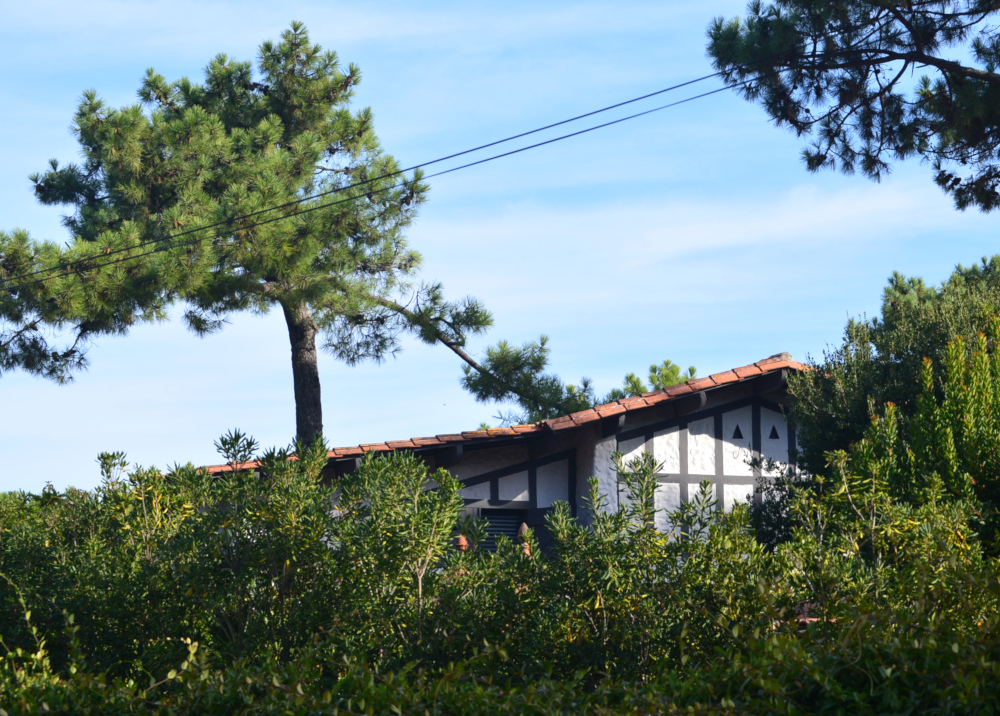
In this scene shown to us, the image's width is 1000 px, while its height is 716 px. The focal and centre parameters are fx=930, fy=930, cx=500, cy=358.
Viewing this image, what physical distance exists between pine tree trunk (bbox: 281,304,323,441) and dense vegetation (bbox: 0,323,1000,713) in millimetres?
10252

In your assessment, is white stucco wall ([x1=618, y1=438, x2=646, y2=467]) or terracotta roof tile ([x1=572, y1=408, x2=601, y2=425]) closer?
terracotta roof tile ([x1=572, y1=408, x2=601, y2=425])

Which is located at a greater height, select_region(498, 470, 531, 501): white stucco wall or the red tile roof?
the red tile roof

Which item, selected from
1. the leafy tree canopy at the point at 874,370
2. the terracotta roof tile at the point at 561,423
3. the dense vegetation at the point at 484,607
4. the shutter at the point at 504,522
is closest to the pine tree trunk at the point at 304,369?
the shutter at the point at 504,522

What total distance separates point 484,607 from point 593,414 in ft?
22.1

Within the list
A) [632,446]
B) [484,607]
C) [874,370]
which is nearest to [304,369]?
[632,446]

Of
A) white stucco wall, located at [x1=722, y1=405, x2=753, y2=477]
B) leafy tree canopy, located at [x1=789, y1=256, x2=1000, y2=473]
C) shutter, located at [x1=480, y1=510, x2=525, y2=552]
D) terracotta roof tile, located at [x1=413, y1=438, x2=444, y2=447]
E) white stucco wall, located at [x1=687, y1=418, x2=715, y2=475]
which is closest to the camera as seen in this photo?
leafy tree canopy, located at [x1=789, y1=256, x2=1000, y2=473]

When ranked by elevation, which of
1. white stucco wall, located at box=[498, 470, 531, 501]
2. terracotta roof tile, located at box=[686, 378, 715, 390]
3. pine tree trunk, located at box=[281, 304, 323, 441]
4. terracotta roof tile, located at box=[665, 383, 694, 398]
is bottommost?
white stucco wall, located at box=[498, 470, 531, 501]

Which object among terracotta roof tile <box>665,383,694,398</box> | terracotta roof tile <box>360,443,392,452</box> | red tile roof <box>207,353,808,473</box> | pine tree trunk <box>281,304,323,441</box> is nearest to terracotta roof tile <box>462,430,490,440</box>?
red tile roof <box>207,353,808,473</box>

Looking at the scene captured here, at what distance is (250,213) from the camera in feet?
50.1

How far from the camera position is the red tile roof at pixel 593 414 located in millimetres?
11141

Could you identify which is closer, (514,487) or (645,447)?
(645,447)

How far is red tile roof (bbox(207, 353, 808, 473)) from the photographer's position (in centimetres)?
1114

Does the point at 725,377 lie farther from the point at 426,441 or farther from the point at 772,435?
the point at 426,441

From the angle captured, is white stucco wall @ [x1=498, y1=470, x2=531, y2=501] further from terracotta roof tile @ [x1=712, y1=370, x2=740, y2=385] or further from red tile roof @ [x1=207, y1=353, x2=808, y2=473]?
terracotta roof tile @ [x1=712, y1=370, x2=740, y2=385]
